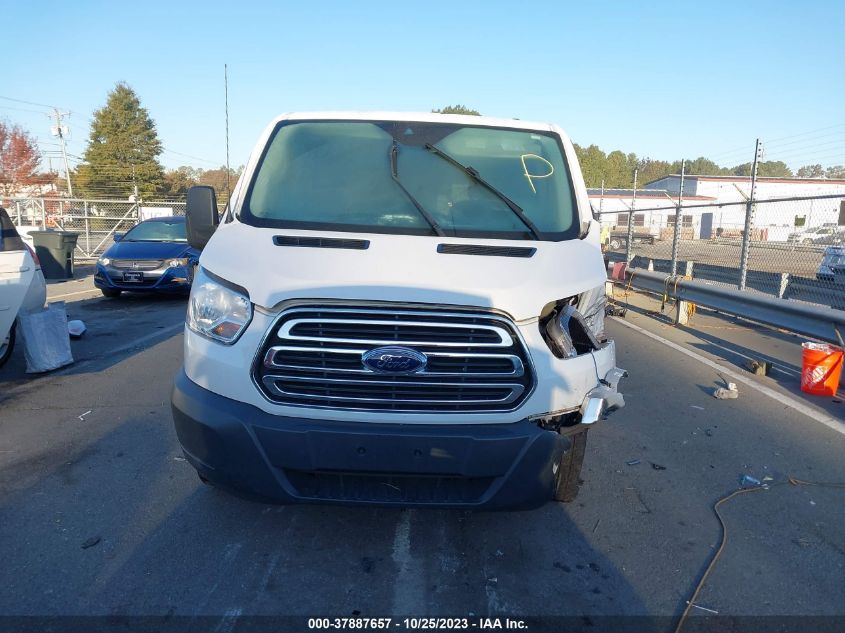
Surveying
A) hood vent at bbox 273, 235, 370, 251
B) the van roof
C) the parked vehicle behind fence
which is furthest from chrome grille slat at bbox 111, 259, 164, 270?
hood vent at bbox 273, 235, 370, 251

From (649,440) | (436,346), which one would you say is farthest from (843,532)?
(436,346)

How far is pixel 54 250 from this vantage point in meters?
16.4

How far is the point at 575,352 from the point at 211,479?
71.4 inches

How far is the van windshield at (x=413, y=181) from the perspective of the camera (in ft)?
12.0

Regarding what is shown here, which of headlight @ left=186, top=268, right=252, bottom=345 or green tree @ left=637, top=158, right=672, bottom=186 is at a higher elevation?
green tree @ left=637, top=158, right=672, bottom=186

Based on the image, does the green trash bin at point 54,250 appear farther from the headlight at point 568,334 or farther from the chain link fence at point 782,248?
the headlight at point 568,334

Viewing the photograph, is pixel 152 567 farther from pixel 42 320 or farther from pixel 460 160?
pixel 42 320

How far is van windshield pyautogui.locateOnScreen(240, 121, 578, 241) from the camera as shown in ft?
12.0

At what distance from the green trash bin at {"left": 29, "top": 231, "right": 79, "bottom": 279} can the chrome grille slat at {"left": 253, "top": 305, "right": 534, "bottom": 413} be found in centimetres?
1588

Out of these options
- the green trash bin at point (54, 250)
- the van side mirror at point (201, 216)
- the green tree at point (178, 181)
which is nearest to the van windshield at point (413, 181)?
the van side mirror at point (201, 216)

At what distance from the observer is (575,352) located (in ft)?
10.3

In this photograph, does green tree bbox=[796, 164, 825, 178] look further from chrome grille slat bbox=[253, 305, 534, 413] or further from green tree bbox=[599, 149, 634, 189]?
chrome grille slat bbox=[253, 305, 534, 413]

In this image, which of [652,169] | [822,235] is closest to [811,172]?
[822,235]

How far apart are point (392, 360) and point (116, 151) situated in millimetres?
63902
